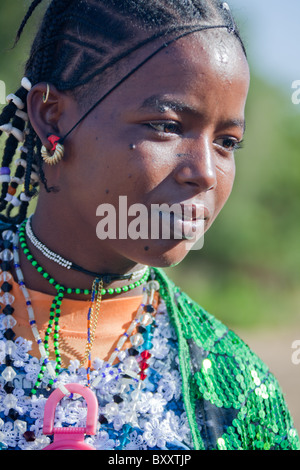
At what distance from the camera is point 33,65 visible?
2.46 metres

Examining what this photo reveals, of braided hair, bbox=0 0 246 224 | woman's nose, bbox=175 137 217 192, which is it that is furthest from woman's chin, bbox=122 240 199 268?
braided hair, bbox=0 0 246 224

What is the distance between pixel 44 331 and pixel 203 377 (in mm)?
645

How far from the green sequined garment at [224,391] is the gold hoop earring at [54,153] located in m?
0.72

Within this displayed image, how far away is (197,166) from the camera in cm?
208

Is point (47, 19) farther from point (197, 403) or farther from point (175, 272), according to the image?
point (175, 272)

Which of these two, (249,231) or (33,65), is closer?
(33,65)

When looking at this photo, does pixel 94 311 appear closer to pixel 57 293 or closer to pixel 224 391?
pixel 57 293

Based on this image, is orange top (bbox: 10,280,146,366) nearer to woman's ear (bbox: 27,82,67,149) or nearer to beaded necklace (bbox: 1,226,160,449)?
beaded necklace (bbox: 1,226,160,449)

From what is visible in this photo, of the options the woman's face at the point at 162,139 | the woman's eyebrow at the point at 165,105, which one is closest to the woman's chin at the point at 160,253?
the woman's face at the point at 162,139

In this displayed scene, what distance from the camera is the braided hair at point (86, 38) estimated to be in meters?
2.19

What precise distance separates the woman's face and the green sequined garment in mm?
446

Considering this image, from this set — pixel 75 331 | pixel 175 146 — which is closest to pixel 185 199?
pixel 175 146
